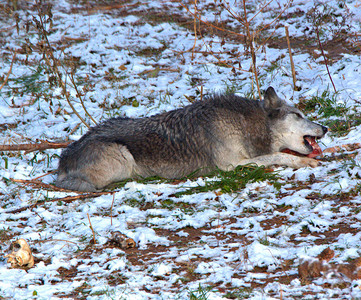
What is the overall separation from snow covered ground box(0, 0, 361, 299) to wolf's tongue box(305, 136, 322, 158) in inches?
8.3

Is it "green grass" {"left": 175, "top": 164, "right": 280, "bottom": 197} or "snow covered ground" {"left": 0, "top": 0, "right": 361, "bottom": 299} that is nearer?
"snow covered ground" {"left": 0, "top": 0, "right": 361, "bottom": 299}

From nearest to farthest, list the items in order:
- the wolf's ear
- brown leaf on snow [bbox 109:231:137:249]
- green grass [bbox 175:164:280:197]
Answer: brown leaf on snow [bbox 109:231:137:249], green grass [bbox 175:164:280:197], the wolf's ear

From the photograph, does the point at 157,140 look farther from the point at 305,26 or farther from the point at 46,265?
the point at 305,26

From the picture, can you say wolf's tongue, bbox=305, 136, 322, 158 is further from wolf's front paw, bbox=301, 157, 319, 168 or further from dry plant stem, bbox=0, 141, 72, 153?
dry plant stem, bbox=0, 141, 72, 153

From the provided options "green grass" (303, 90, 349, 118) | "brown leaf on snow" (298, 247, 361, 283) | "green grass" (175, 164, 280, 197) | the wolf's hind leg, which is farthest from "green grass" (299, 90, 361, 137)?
the wolf's hind leg

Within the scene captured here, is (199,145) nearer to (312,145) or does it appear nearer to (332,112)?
(312,145)

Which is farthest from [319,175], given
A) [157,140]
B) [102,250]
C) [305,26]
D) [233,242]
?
[305,26]

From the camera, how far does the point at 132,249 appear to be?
4.33m

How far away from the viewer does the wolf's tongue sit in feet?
20.1

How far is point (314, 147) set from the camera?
615 centimetres

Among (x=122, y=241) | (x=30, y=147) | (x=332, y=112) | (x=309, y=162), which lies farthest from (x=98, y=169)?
(x=332, y=112)

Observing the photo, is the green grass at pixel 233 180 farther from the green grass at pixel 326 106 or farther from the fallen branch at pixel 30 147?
the fallen branch at pixel 30 147

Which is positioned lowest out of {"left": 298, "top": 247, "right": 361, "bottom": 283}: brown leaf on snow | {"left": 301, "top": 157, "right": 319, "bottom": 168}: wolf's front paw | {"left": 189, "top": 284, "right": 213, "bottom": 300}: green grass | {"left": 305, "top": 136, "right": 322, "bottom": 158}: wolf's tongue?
{"left": 189, "top": 284, "right": 213, "bottom": 300}: green grass

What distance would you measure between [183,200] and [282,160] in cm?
167
